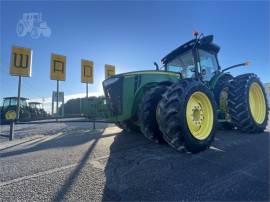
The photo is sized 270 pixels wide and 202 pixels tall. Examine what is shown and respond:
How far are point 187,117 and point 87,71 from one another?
709 centimetres

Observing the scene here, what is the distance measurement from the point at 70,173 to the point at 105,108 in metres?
2.34

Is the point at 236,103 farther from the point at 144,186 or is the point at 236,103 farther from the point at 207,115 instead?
the point at 144,186

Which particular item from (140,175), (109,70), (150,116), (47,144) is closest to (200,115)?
(150,116)

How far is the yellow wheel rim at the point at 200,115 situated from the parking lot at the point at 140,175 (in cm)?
39

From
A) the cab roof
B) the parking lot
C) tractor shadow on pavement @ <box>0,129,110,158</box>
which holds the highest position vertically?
the cab roof

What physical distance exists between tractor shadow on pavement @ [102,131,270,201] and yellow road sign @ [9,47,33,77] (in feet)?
17.3

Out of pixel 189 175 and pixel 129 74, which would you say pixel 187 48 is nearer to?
pixel 129 74

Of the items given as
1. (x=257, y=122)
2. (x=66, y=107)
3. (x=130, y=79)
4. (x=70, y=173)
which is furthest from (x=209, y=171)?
(x=66, y=107)

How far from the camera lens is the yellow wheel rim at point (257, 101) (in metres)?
5.32

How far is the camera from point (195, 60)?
207 inches

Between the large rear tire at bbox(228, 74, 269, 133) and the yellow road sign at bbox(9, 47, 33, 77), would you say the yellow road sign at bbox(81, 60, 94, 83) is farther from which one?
the large rear tire at bbox(228, 74, 269, 133)

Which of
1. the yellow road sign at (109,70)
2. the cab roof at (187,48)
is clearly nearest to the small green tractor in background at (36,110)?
the yellow road sign at (109,70)

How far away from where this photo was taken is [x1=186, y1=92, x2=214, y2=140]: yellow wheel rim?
11.2 ft

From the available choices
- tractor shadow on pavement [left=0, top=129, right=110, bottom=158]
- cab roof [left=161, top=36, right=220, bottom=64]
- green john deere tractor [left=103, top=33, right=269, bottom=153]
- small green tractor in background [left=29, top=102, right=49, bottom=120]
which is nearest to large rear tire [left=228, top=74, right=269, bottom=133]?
green john deere tractor [left=103, top=33, right=269, bottom=153]
